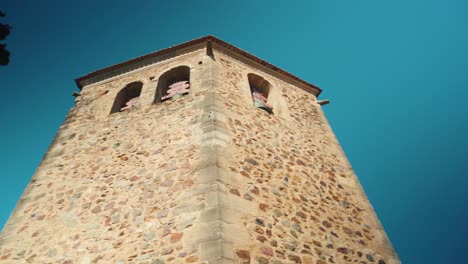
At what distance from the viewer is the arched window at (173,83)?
25.2 feet

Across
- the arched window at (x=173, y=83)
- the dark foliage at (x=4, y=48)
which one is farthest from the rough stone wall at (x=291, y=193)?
the dark foliage at (x=4, y=48)

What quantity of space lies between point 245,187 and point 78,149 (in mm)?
→ 3439

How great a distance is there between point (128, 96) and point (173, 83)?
118 cm

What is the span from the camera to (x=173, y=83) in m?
8.18

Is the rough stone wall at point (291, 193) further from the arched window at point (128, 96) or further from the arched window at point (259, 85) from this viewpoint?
the arched window at point (128, 96)

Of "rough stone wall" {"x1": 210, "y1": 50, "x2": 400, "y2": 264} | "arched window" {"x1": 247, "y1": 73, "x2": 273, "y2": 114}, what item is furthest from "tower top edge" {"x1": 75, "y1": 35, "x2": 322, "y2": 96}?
"rough stone wall" {"x1": 210, "y1": 50, "x2": 400, "y2": 264}

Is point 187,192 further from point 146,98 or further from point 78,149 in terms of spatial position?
point 146,98

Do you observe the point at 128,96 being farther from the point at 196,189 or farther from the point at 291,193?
the point at 291,193

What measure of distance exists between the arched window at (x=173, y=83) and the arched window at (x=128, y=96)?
61 cm

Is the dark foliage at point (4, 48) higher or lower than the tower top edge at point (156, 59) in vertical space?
lower

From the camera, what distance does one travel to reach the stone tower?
4070mm

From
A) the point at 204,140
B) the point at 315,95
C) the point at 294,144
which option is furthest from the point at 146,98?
the point at 315,95

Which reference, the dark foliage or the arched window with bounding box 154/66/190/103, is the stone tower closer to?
the arched window with bounding box 154/66/190/103

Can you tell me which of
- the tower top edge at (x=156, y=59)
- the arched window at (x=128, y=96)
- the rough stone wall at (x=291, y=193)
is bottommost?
the rough stone wall at (x=291, y=193)
